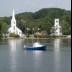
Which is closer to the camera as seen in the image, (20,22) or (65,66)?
(65,66)

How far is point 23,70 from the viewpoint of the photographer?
3256 cm

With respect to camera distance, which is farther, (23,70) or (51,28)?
(51,28)

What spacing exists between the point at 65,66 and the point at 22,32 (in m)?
139

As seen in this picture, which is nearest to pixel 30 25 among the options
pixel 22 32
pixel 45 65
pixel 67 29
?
pixel 22 32

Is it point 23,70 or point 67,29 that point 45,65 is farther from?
point 67,29

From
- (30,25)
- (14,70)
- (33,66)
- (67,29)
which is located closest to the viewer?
(14,70)

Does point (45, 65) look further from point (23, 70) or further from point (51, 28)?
point (51, 28)

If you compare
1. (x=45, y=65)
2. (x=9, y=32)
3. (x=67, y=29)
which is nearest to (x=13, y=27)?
(x=9, y=32)

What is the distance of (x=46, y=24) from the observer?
522 feet

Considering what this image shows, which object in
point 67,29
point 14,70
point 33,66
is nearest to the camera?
point 14,70

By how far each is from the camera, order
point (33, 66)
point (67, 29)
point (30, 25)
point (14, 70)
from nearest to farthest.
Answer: point (14, 70) < point (33, 66) < point (67, 29) < point (30, 25)

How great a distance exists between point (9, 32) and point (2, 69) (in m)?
126

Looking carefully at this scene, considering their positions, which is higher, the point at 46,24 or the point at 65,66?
the point at 46,24

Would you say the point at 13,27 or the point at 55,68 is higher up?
the point at 13,27
